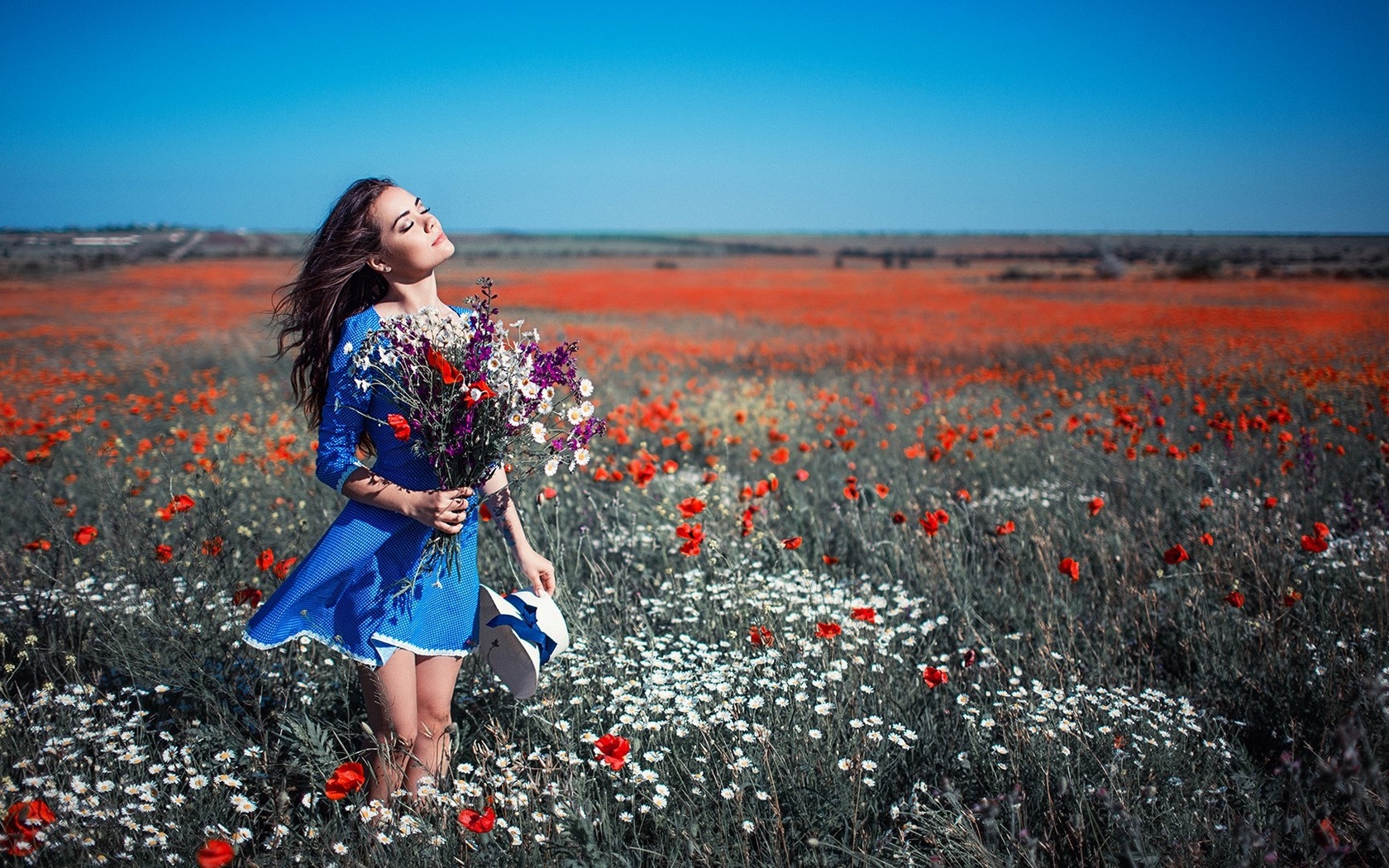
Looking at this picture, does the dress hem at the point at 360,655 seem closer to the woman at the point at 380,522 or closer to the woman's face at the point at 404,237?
the woman at the point at 380,522

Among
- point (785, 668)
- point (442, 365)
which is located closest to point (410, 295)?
point (442, 365)

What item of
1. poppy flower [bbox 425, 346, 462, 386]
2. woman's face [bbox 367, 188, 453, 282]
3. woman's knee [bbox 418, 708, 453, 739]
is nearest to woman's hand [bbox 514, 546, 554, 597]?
woman's knee [bbox 418, 708, 453, 739]

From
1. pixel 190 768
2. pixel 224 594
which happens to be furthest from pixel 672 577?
pixel 190 768

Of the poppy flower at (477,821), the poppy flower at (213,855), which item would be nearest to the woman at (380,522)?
the poppy flower at (477,821)

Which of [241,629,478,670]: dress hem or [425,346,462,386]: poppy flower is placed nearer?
[425,346,462,386]: poppy flower

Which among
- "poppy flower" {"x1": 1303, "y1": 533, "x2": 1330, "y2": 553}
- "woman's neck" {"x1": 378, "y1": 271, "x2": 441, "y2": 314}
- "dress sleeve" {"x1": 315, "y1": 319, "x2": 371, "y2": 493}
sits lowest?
"poppy flower" {"x1": 1303, "y1": 533, "x2": 1330, "y2": 553}

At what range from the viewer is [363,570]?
202 cm

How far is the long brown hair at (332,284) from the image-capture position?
2170mm

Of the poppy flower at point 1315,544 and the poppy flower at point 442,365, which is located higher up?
the poppy flower at point 442,365

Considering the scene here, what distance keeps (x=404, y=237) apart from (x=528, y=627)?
3.38ft

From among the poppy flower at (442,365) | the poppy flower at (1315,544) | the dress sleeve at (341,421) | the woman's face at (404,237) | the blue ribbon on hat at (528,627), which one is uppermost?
the woman's face at (404,237)

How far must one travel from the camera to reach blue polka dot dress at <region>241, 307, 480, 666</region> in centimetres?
199

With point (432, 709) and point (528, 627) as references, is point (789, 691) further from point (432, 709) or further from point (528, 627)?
point (432, 709)

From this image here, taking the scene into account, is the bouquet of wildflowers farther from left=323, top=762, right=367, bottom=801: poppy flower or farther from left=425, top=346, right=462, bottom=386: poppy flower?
left=323, top=762, right=367, bottom=801: poppy flower
